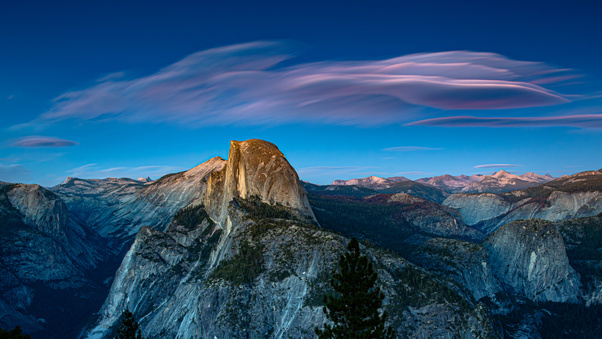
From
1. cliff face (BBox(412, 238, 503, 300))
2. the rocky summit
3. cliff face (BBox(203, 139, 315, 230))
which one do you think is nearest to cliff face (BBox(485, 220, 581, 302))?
the rocky summit

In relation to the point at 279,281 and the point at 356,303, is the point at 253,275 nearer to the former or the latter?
the point at 279,281

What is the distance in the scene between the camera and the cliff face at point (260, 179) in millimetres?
173125

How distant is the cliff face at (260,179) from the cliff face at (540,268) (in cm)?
11106

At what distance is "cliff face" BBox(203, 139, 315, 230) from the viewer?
568 feet

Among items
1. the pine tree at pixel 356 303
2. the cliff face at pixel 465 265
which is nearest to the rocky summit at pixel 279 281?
the cliff face at pixel 465 265

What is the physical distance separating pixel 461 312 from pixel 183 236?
13202cm

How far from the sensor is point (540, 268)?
18762 cm

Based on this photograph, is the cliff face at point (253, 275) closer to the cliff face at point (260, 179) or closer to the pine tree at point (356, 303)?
the cliff face at point (260, 179)

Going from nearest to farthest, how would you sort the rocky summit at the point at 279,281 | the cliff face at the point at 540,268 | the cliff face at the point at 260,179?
the rocky summit at the point at 279,281 < the cliff face at the point at 260,179 < the cliff face at the point at 540,268

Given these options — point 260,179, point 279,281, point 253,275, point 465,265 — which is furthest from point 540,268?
point 253,275

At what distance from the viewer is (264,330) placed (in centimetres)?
12175

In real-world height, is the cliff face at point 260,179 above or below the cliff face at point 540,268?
above

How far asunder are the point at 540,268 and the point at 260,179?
14706 centimetres

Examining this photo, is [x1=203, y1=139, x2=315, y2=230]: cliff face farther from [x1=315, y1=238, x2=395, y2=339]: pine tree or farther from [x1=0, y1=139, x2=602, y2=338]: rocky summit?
[x1=315, y1=238, x2=395, y2=339]: pine tree
